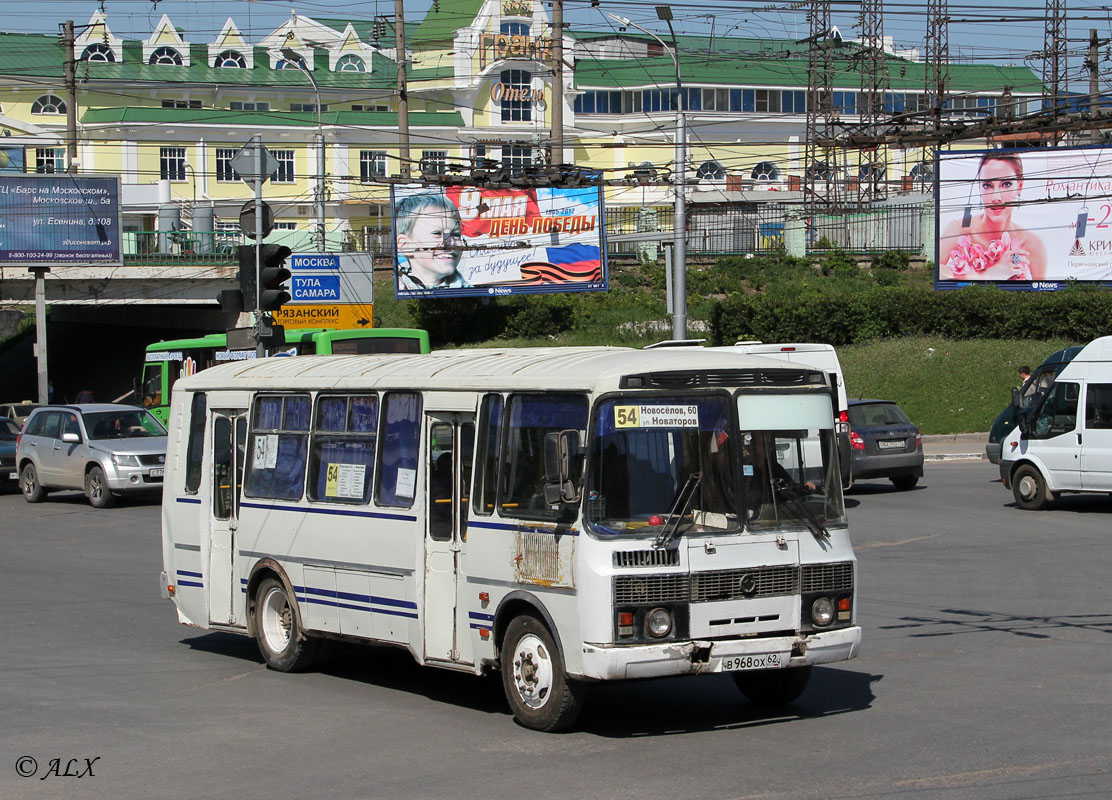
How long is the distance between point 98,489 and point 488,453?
16.2m

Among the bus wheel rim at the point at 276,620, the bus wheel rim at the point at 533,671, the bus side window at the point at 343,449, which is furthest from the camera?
the bus wheel rim at the point at 276,620

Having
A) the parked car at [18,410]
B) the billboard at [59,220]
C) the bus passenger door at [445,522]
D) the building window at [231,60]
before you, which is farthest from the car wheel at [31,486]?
the building window at [231,60]

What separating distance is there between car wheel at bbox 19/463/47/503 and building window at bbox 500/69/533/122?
59846mm

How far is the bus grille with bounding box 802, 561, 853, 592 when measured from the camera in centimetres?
830

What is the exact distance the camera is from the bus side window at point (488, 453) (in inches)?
340

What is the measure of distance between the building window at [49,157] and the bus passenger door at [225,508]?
72.4 meters

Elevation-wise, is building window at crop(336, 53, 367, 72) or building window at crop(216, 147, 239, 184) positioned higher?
building window at crop(336, 53, 367, 72)

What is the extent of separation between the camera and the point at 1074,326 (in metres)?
38.5

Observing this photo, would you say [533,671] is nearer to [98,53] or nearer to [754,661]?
[754,661]

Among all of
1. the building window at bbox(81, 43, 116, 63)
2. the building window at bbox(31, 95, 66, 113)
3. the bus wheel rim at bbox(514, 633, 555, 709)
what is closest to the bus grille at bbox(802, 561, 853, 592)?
the bus wheel rim at bbox(514, 633, 555, 709)

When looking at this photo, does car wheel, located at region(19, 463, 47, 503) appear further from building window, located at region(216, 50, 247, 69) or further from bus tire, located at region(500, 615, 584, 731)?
building window, located at region(216, 50, 247, 69)

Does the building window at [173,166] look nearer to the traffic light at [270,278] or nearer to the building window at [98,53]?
the building window at [98,53]

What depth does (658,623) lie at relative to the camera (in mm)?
7832

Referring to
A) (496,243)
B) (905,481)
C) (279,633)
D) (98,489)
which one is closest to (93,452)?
(98,489)
